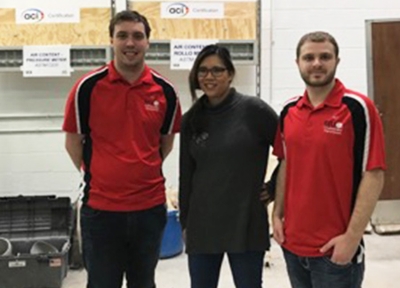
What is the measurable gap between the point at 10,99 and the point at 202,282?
2669 mm

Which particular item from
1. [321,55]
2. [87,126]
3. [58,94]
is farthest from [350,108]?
[58,94]

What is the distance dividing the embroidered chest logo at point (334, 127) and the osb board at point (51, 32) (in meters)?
2.49

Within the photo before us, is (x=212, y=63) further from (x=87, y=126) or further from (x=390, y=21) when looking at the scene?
Answer: (x=390, y=21)

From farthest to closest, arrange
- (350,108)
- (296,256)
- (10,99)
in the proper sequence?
(10,99)
(296,256)
(350,108)

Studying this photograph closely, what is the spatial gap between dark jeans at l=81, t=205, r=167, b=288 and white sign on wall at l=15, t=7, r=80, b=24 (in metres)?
2.16

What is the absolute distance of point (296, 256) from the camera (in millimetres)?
1633

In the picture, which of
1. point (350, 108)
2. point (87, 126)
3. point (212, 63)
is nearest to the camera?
point (350, 108)

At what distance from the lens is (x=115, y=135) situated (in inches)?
74.3

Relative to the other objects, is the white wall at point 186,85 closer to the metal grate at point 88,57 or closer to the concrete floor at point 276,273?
the metal grate at point 88,57

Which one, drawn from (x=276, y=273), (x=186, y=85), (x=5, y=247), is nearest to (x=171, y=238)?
(x=276, y=273)

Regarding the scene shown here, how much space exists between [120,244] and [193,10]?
2.30 metres

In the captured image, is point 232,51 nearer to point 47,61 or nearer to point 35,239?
point 47,61

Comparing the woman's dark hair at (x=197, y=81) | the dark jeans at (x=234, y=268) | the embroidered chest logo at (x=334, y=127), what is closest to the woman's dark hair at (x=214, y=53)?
the woman's dark hair at (x=197, y=81)

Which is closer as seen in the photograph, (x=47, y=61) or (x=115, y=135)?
(x=115, y=135)
